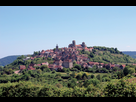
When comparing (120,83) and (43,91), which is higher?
(120,83)

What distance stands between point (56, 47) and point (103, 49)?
131 feet

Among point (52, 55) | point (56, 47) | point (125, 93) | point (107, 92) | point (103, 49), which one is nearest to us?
point (125, 93)

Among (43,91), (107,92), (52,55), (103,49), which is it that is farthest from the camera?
(103,49)

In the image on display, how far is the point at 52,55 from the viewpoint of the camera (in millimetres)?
92562

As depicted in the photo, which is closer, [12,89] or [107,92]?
[107,92]

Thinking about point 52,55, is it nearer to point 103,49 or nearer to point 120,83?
point 103,49
